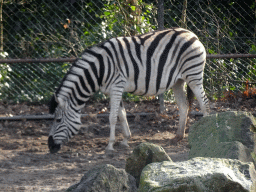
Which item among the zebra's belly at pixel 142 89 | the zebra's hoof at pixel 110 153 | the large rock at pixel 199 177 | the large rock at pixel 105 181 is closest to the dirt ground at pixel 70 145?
the zebra's hoof at pixel 110 153

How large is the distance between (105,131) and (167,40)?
5.88 ft

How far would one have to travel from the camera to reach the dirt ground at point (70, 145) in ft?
12.2

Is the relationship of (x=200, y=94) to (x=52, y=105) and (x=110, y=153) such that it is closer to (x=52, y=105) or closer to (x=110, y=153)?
(x=110, y=153)

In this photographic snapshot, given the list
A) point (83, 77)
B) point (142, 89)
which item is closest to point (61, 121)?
point (83, 77)

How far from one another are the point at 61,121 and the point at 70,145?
1.46ft

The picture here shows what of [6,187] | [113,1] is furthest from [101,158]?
[113,1]

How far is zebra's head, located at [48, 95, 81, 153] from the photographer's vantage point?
4.90m

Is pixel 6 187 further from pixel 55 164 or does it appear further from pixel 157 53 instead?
pixel 157 53

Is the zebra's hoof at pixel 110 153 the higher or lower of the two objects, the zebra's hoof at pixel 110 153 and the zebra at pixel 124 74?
the lower

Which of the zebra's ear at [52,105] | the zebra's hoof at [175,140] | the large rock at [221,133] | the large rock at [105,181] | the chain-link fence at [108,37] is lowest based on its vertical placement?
the large rock at [105,181]

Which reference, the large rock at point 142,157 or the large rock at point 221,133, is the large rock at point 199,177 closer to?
the large rock at point 142,157

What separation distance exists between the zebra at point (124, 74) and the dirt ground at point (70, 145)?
28 cm

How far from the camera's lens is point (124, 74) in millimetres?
5062

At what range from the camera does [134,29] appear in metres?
6.91
